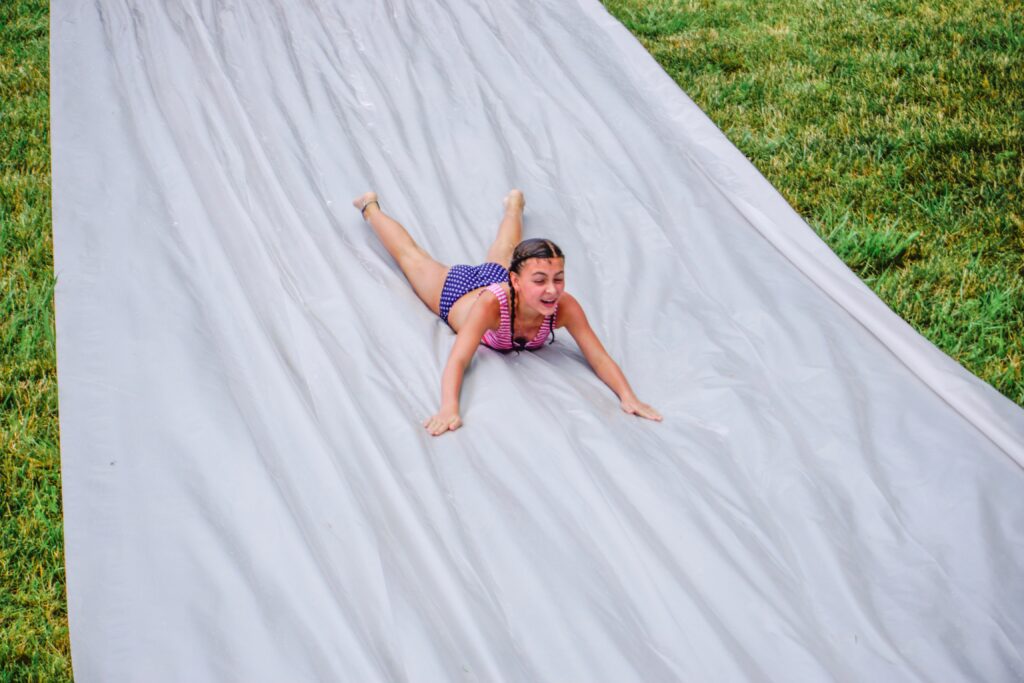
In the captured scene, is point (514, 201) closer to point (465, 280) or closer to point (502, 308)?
point (465, 280)

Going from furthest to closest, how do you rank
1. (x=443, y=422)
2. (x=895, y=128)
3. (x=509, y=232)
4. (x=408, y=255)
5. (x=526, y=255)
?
(x=895, y=128) → (x=509, y=232) → (x=408, y=255) → (x=526, y=255) → (x=443, y=422)

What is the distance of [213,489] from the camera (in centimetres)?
249

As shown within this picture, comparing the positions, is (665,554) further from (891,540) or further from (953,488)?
(953,488)

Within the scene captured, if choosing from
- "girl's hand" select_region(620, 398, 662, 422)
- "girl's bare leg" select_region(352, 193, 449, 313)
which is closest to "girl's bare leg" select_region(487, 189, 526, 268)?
"girl's bare leg" select_region(352, 193, 449, 313)

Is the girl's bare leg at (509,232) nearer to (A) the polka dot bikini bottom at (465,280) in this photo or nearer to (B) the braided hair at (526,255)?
(A) the polka dot bikini bottom at (465,280)

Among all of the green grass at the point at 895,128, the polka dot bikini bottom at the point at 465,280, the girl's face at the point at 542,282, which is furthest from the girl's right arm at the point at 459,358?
the green grass at the point at 895,128

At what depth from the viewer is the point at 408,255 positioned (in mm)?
3668

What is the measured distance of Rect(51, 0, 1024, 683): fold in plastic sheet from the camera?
225 centimetres

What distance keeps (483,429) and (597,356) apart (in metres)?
0.53

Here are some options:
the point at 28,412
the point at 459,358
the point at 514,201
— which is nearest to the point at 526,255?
the point at 459,358

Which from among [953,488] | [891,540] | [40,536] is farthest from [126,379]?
[953,488]

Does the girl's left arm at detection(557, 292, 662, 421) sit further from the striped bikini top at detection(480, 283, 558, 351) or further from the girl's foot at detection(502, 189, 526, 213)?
the girl's foot at detection(502, 189, 526, 213)

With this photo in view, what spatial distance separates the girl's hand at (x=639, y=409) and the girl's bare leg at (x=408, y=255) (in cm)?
85

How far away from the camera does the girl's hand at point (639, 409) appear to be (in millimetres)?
2973
